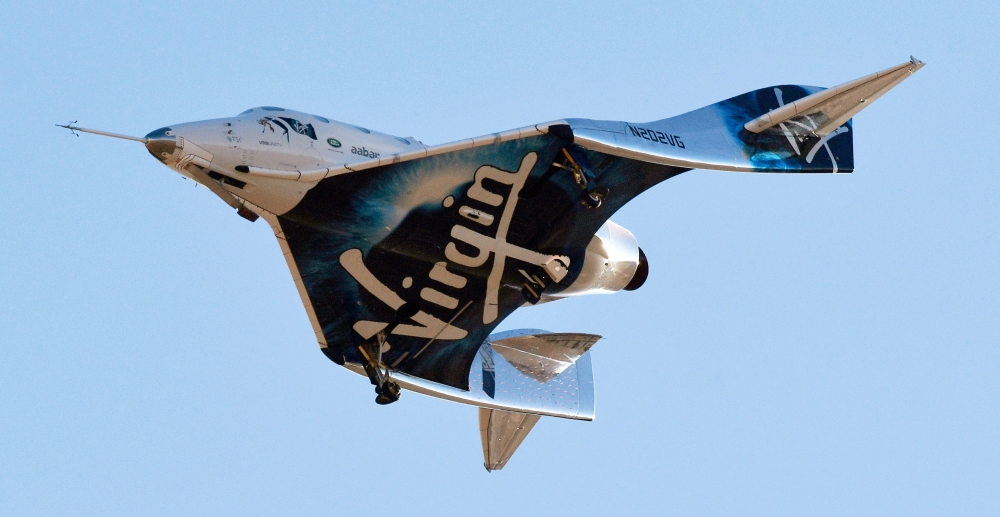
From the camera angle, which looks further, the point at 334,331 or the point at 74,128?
the point at 334,331

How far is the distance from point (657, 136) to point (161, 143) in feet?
41.0

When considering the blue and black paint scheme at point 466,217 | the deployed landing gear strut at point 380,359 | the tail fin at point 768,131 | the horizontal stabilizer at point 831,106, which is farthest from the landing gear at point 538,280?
the horizontal stabilizer at point 831,106

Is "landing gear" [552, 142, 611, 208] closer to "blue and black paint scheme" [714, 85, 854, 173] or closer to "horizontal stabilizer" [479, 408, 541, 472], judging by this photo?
"blue and black paint scheme" [714, 85, 854, 173]

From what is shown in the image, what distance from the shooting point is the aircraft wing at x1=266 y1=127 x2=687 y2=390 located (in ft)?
114

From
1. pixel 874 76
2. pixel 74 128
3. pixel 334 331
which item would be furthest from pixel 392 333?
pixel 874 76

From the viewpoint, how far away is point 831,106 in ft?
129

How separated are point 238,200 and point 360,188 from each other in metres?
2.84

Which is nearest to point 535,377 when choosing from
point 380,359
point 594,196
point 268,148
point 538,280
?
point 380,359

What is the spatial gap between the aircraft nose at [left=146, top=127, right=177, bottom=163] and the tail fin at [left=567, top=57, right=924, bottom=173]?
34.0 feet

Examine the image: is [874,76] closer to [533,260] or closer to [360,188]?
[533,260]

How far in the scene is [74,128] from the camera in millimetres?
30719

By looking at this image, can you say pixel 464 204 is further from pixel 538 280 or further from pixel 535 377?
pixel 535 377

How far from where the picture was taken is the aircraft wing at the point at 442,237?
34719mm

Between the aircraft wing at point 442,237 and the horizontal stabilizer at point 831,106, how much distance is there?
143 inches
